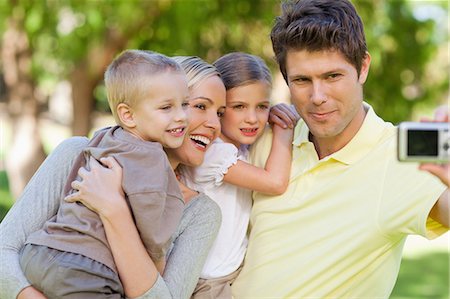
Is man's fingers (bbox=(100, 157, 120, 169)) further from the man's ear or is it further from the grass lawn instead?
the grass lawn

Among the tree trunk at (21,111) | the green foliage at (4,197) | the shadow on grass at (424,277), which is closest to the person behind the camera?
the shadow on grass at (424,277)

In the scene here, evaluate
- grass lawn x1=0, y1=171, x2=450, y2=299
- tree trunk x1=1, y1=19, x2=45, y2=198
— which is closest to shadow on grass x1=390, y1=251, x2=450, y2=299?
grass lawn x1=0, y1=171, x2=450, y2=299

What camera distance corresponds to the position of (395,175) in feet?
9.21

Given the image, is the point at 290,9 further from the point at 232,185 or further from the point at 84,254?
the point at 84,254

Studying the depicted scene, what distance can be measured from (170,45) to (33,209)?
735 centimetres

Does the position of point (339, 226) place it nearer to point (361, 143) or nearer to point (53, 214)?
point (361, 143)

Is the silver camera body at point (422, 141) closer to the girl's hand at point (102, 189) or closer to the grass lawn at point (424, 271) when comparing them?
the girl's hand at point (102, 189)

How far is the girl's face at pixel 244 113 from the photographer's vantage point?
3.08m

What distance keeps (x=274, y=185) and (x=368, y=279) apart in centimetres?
47

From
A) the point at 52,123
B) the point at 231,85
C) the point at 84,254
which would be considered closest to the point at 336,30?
the point at 231,85

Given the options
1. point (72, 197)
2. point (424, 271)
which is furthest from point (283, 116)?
point (424, 271)

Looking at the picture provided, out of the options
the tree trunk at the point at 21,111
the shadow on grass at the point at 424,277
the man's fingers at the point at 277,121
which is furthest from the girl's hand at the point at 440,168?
the tree trunk at the point at 21,111

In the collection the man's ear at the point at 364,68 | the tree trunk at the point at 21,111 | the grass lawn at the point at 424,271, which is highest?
the man's ear at the point at 364,68

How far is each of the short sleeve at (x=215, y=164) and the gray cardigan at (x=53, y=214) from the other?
0.12m
